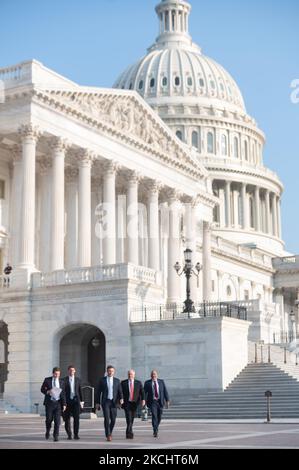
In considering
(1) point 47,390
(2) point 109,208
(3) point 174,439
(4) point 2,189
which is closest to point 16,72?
(4) point 2,189

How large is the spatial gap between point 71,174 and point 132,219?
611cm

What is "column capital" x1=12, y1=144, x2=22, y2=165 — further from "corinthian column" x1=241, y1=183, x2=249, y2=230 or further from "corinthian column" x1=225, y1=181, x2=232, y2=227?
"corinthian column" x1=241, y1=183, x2=249, y2=230

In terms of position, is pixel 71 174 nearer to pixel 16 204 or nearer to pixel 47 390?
pixel 16 204

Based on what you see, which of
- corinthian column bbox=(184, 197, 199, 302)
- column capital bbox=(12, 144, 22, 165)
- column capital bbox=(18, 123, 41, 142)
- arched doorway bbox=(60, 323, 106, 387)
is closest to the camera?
arched doorway bbox=(60, 323, 106, 387)

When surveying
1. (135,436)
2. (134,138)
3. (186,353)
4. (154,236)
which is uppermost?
(134,138)

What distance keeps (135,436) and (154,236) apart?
139 feet

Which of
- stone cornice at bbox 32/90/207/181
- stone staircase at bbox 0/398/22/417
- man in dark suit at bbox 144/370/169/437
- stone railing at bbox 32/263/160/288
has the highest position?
stone cornice at bbox 32/90/207/181

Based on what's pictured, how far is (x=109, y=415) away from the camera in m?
24.7

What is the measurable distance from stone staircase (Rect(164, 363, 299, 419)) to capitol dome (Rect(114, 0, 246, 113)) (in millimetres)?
102125

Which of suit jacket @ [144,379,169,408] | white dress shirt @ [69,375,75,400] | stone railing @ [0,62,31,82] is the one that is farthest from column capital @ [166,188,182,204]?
white dress shirt @ [69,375,75,400]

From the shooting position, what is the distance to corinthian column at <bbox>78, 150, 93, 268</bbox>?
190 ft

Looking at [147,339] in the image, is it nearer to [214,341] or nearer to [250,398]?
[214,341]

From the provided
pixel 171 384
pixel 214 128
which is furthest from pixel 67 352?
pixel 214 128

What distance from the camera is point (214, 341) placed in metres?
44.8
